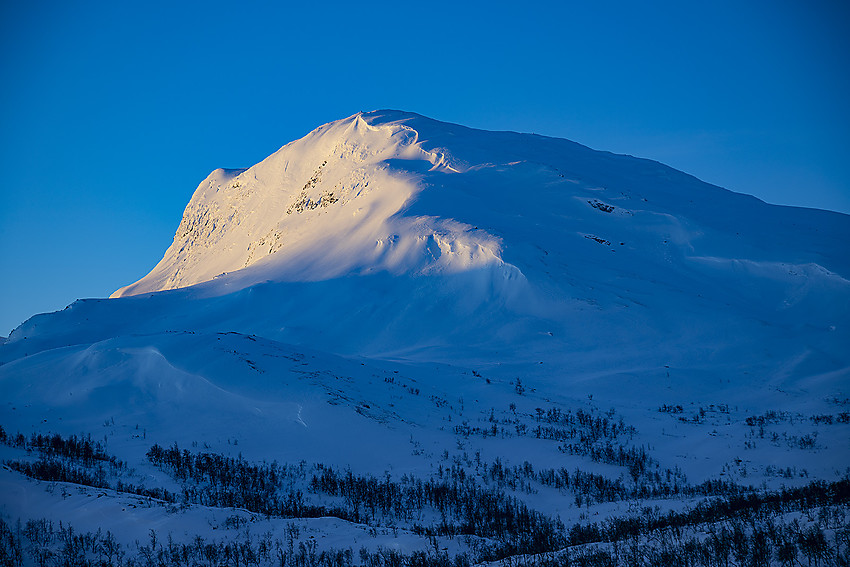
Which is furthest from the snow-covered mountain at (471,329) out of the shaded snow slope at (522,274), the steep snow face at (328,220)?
the steep snow face at (328,220)

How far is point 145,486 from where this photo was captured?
19.7 metres

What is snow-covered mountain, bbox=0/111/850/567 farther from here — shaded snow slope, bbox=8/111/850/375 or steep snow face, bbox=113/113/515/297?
steep snow face, bbox=113/113/515/297

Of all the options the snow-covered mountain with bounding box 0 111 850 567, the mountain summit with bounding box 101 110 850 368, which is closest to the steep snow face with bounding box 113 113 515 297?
the mountain summit with bounding box 101 110 850 368

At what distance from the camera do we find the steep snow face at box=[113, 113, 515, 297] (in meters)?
60.1

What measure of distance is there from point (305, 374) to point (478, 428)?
31.4ft

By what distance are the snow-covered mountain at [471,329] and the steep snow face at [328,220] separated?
0.40 meters

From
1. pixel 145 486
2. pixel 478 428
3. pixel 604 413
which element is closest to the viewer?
pixel 145 486

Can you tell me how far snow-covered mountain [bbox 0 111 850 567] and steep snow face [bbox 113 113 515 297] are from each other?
15.8 inches

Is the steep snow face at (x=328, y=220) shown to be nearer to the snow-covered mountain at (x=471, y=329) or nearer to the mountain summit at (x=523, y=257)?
the mountain summit at (x=523, y=257)

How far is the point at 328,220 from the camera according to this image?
245 ft

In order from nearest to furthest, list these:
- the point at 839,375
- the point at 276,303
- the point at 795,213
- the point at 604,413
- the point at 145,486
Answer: the point at 145,486 < the point at 604,413 < the point at 839,375 < the point at 276,303 < the point at 795,213

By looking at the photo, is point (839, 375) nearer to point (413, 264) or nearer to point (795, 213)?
point (413, 264)

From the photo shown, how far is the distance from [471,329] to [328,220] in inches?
1208

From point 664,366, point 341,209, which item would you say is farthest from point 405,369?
point 341,209
